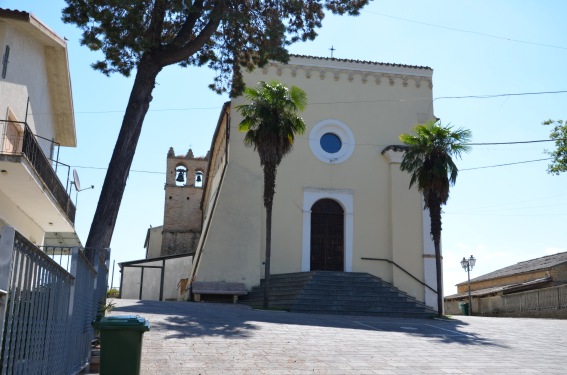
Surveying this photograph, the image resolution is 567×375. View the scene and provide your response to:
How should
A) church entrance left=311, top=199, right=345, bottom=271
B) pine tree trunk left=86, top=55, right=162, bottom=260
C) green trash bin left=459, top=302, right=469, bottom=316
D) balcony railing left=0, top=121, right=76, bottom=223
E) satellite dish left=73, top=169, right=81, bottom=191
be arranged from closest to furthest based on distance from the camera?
pine tree trunk left=86, top=55, right=162, bottom=260 < balcony railing left=0, top=121, right=76, bottom=223 < satellite dish left=73, top=169, right=81, bottom=191 < church entrance left=311, top=199, right=345, bottom=271 < green trash bin left=459, top=302, right=469, bottom=316

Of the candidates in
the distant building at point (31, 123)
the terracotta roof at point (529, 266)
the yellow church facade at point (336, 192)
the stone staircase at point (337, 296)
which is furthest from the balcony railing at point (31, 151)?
the terracotta roof at point (529, 266)

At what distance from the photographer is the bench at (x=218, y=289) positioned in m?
23.1

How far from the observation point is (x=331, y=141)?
26.4m

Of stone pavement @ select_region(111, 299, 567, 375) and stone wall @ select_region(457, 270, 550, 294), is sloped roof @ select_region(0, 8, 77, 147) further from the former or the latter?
stone wall @ select_region(457, 270, 550, 294)

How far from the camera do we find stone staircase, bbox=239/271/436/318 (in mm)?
20359

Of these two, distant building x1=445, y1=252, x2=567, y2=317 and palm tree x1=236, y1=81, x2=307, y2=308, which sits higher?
palm tree x1=236, y1=81, x2=307, y2=308

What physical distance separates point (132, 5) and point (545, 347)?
36.7ft

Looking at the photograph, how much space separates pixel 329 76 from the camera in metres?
26.8

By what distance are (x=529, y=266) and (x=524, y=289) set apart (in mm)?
4911

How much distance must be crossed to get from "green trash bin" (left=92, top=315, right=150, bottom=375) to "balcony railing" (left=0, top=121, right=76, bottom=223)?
897cm

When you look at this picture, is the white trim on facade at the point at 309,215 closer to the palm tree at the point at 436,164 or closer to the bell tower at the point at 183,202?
the palm tree at the point at 436,164

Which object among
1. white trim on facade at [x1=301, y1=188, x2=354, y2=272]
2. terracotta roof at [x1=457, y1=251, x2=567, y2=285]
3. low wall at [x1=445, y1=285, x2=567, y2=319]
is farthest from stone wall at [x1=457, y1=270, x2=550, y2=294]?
white trim on facade at [x1=301, y1=188, x2=354, y2=272]

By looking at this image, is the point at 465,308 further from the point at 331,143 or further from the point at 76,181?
the point at 76,181

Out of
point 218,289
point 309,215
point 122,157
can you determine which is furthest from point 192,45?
point 309,215
